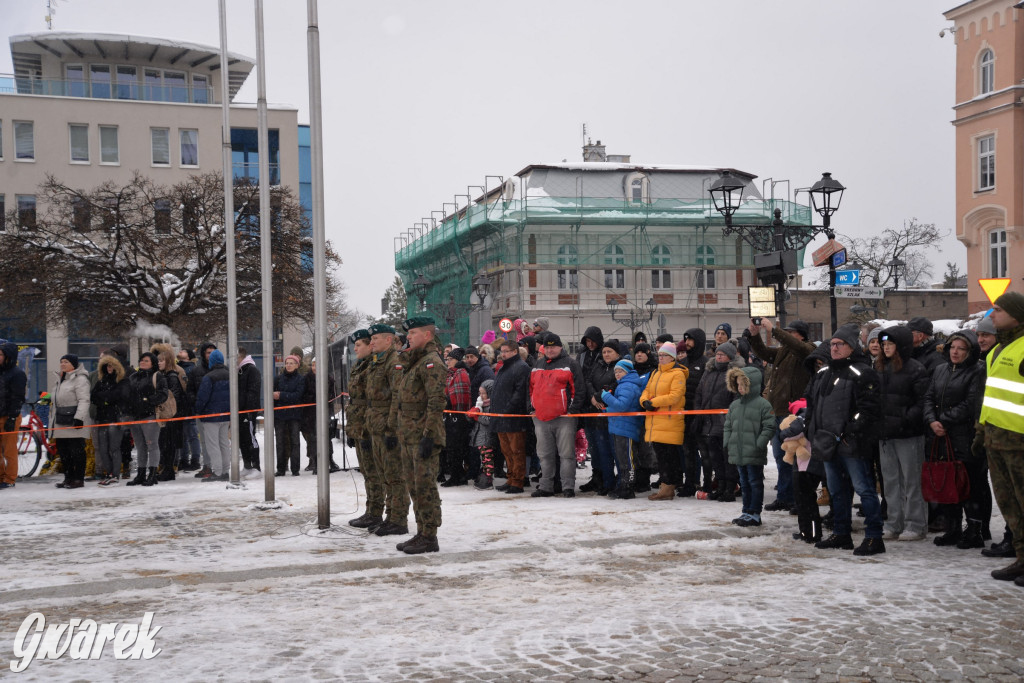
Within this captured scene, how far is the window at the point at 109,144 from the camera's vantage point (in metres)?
46.2

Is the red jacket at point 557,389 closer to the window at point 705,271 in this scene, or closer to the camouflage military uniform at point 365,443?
the camouflage military uniform at point 365,443

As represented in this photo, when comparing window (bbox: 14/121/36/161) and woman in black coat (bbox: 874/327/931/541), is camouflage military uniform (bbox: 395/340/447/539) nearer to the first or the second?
woman in black coat (bbox: 874/327/931/541)

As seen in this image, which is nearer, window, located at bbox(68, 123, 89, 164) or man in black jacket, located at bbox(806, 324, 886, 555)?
man in black jacket, located at bbox(806, 324, 886, 555)

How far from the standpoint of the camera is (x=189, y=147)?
154 feet

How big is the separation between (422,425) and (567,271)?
47728 millimetres

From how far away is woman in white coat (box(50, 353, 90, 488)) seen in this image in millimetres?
14445

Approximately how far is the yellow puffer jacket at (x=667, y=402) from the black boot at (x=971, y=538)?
3.58 meters

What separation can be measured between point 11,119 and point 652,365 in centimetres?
4142

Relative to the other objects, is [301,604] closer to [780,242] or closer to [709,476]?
[709,476]

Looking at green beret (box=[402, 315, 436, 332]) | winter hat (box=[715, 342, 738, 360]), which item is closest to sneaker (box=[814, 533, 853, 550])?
winter hat (box=[715, 342, 738, 360])

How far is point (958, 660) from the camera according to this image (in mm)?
5367

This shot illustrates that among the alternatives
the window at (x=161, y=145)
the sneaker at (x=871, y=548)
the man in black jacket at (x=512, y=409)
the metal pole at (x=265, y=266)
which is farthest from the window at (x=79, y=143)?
the sneaker at (x=871, y=548)

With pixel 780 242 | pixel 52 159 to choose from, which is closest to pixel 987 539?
pixel 780 242

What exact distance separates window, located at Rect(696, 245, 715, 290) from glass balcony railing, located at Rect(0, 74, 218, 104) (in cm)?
Result: 2765
